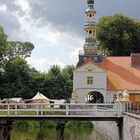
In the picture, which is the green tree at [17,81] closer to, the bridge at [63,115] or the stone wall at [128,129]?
the stone wall at [128,129]

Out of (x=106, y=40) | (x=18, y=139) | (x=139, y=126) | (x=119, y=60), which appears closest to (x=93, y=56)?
(x=119, y=60)

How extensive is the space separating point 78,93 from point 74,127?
4021mm

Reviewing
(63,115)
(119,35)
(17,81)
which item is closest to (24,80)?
(17,81)

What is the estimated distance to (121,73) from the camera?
185 feet

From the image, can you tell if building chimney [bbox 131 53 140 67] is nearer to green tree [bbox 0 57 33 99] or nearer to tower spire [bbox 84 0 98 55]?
tower spire [bbox 84 0 98 55]

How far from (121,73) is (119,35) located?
15.2 metres

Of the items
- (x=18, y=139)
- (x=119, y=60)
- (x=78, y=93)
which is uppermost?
(x=119, y=60)

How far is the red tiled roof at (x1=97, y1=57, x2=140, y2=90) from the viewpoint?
54.3m

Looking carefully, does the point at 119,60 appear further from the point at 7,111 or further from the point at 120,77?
the point at 7,111

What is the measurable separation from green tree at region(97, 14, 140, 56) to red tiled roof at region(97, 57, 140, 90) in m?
11.6

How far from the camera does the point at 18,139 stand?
4328 centimetres

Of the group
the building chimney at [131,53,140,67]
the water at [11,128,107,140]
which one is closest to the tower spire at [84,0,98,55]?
the building chimney at [131,53,140,67]

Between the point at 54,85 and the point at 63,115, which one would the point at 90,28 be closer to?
the point at 54,85

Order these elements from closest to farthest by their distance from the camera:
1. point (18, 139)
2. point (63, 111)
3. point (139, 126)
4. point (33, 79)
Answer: point (139, 126) < point (63, 111) < point (18, 139) < point (33, 79)
